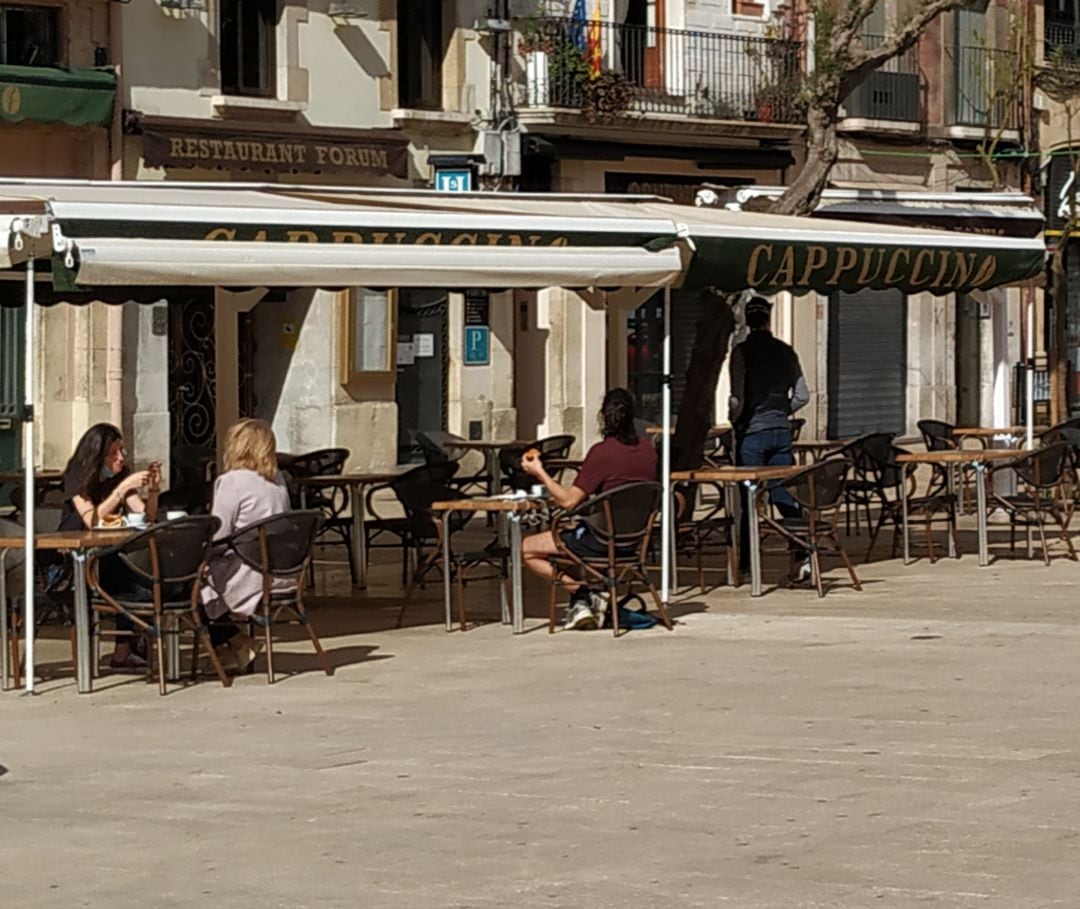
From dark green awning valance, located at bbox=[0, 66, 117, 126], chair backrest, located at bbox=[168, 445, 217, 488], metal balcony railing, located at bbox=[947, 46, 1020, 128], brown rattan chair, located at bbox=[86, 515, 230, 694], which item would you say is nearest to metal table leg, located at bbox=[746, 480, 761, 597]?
chair backrest, located at bbox=[168, 445, 217, 488]

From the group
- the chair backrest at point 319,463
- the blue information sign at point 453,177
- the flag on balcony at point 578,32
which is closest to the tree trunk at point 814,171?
the chair backrest at point 319,463

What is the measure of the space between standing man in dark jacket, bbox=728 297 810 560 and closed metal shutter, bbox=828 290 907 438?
49.6 feet

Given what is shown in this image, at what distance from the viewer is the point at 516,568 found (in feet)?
47.1

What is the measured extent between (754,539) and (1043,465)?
2.66 metres

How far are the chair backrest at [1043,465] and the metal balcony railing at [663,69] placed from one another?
37.5 feet

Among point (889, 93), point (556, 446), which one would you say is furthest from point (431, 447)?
point (889, 93)

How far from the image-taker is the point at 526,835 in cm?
862

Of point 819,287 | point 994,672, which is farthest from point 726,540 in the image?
point 994,672

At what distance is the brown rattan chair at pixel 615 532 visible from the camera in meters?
13.9

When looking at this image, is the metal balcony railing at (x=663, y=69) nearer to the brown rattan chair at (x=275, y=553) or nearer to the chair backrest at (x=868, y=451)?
the chair backrest at (x=868, y=451)

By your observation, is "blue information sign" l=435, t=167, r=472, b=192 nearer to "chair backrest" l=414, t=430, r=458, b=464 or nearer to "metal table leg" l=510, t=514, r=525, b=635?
"chair backrest" l=414, t=430, r=458, b=464

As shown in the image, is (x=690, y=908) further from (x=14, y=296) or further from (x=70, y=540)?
(x=14, y=296)

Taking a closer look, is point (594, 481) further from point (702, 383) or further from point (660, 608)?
point (702, 383)

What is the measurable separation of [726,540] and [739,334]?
13.4m
